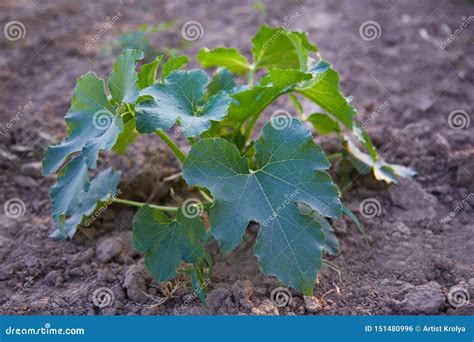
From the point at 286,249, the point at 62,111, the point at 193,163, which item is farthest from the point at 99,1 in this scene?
the point at 286,249

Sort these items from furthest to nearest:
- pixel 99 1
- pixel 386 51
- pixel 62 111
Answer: pixel 99 1
pixel 386 51
pixel 62 111

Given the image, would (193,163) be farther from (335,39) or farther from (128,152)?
(335,39)

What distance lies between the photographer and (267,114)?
4.62 meters

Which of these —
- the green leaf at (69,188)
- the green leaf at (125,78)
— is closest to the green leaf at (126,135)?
the green leaf at (125,78)

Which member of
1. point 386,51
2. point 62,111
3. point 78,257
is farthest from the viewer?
point 386,51

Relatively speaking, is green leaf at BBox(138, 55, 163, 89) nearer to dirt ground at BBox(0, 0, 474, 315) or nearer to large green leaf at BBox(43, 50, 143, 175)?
large green leaf at BBox(43, 50, 143, 175)

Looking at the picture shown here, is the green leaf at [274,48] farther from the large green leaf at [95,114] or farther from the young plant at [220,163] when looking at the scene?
the large green leaf at [95,114]

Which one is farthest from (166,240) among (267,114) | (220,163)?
(267,114)

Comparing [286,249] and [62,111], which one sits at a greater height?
[286,249]

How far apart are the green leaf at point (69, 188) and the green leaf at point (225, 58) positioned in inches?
40.3

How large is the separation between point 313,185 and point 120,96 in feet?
3.29

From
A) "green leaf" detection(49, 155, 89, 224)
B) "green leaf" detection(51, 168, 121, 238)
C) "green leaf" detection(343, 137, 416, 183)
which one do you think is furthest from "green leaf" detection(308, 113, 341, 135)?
"green leaf" detection(49, 155, 89, 224)

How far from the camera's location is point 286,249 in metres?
2.68

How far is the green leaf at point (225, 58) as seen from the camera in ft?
11.9
